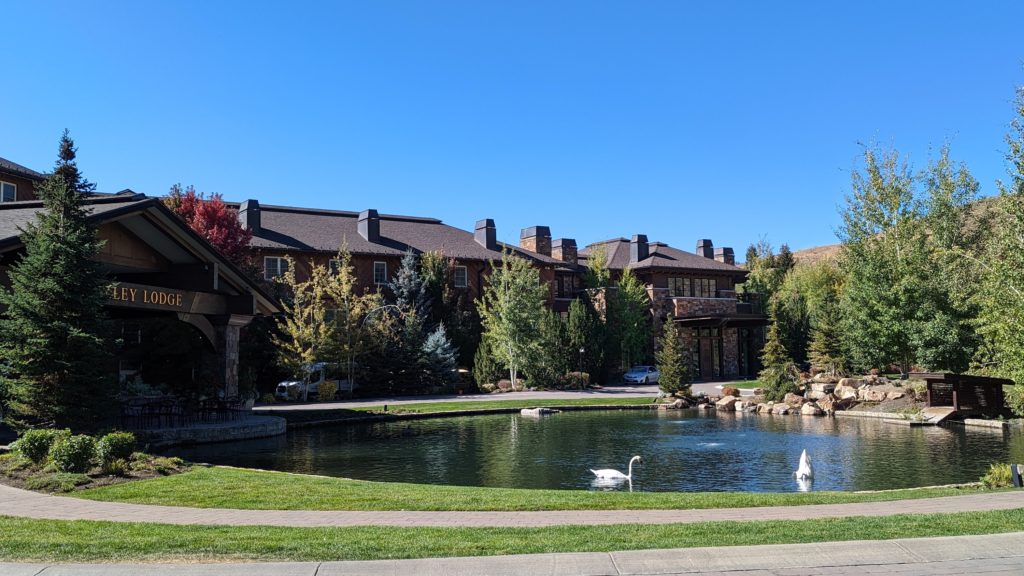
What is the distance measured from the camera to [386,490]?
12.4 m

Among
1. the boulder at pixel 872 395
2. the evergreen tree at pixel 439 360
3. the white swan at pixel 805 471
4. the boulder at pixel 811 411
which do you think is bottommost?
the boulder at pixel 811 411

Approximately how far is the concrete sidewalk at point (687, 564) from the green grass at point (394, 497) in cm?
339

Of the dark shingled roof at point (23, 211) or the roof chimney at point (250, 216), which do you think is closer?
the dark shingled roof at point (23, 211)

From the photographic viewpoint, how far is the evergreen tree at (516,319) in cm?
4481

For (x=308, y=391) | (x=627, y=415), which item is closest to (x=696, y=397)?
(x=627, y=415)

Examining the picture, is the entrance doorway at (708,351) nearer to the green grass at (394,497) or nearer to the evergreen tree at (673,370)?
the evergreen tree at (673,370)

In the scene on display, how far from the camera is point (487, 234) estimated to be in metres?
55.7

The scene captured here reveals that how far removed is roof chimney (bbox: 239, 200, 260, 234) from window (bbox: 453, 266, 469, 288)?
43.5ft

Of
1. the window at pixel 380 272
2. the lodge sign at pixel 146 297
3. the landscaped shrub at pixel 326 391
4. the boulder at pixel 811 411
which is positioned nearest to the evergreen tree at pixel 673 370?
the boulder at pixel 811 411

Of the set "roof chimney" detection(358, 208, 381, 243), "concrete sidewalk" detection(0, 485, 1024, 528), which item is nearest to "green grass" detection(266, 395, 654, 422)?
"concrete sidewalk" detection(0, 485, 1024, 528)

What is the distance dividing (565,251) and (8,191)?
38.1 meters

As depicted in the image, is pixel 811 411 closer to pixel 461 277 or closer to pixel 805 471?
pixel 805 471

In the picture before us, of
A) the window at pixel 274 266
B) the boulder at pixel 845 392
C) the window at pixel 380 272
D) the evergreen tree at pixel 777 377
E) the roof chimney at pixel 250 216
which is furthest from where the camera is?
the window at pixel 380 272

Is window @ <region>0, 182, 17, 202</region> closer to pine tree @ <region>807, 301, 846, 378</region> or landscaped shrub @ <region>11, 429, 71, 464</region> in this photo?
landscaped shrub @ <region>11, 429, 71, 464</region>
